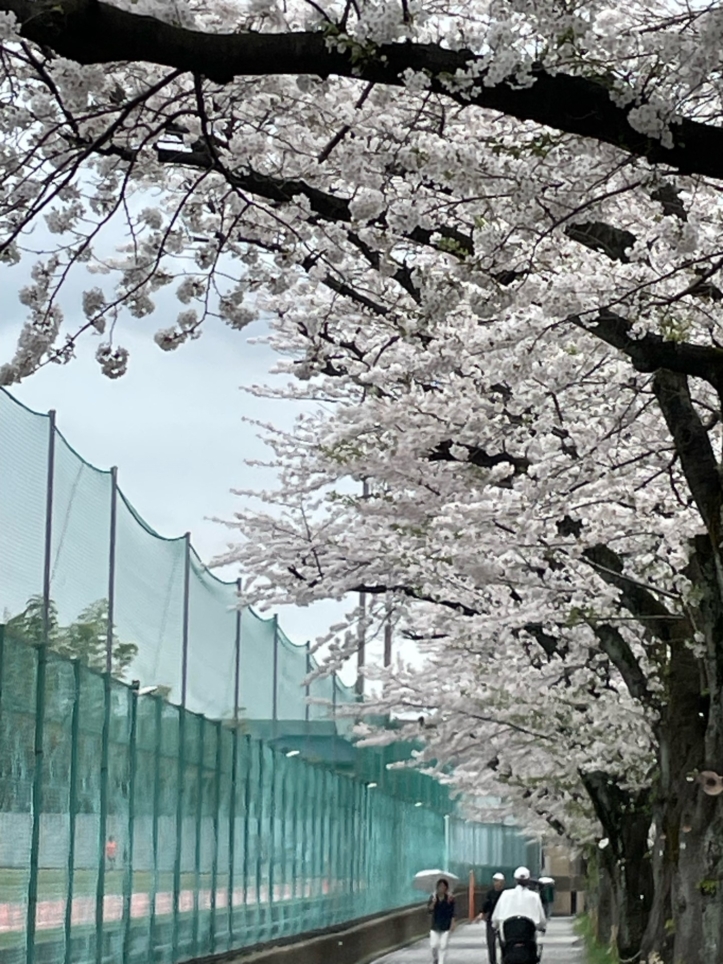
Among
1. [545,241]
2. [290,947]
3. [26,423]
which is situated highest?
[545,241]

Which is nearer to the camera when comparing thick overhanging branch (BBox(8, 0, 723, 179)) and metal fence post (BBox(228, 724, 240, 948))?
thick overhanging branch (BBox(8, 0, 723, 179))

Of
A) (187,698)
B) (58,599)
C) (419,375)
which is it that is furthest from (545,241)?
(187,698)

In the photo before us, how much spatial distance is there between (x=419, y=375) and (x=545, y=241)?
315 centimetres

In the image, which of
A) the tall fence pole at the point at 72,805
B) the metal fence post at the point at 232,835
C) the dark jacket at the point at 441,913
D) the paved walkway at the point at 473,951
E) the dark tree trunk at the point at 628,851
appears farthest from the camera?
the paved walkway at the point at 473,951

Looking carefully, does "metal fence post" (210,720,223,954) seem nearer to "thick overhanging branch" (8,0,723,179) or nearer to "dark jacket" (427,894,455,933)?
"dark jacket" (427,894,455,933)

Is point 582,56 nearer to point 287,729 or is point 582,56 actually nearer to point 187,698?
point 187,698

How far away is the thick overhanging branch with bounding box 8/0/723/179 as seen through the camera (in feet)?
18.2

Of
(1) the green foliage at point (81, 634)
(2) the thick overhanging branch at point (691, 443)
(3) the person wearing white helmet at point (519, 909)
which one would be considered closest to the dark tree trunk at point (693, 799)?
(2) the thick overhanging branch at point (691, 443)

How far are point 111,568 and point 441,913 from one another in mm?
13688

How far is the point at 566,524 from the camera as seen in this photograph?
1641 cm

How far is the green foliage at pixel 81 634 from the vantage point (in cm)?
1108

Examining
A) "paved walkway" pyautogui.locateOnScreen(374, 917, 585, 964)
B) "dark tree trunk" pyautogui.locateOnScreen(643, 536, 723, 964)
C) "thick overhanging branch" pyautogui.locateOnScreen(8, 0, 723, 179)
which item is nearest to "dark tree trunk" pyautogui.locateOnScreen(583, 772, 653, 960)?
"dark tree trunk" pyautogui.locateOnScreen(643, 536, 723, 964)

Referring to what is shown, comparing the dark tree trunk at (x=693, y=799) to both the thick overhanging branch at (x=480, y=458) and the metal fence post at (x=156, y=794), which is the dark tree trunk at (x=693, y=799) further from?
the metal fence post at (x=156, y=794)

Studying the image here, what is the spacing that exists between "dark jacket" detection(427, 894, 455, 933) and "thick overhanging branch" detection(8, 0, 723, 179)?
803 inches
